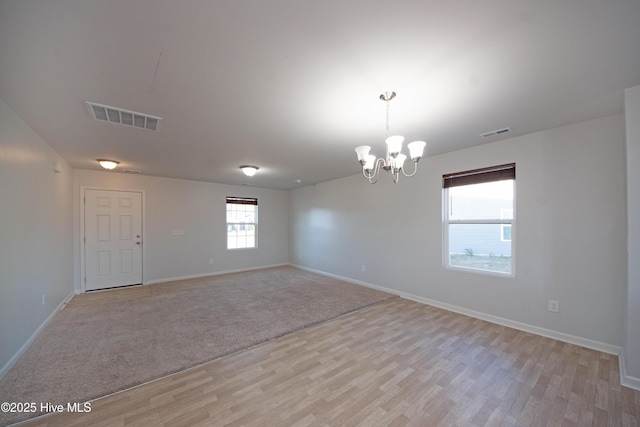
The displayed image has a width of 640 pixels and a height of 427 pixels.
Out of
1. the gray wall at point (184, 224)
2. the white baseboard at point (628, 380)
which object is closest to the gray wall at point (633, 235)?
the white baseboard at point (628, 380)

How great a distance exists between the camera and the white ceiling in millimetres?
1274

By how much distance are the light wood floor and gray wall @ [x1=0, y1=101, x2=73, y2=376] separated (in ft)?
4.41

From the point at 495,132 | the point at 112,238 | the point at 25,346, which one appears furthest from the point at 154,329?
the point at 495,132

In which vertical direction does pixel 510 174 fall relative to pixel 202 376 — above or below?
above

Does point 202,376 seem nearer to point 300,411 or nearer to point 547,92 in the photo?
point 300,411

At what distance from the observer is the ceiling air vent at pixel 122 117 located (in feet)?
7.45

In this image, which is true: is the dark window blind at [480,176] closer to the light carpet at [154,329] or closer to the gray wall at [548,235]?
the gray wall at [548,235]

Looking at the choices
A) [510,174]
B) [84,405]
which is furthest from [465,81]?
[84,405]

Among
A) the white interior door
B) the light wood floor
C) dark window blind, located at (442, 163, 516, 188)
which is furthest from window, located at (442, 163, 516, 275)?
the white interior door

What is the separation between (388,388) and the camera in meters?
1.96

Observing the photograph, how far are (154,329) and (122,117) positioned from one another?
2.48 metres

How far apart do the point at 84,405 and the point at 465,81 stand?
373cm

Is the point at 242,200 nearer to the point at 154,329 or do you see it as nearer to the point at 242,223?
the point at 242,223

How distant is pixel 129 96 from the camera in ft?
6.79
